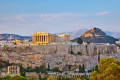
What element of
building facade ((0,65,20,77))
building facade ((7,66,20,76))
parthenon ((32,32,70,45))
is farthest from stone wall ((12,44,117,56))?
building facade ((7,66,20,76))

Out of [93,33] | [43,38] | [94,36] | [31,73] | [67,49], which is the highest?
[93,33]

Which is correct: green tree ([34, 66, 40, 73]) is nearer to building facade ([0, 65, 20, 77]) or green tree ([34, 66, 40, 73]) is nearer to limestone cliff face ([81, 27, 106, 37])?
building facade ([0, 65, 20, 77])

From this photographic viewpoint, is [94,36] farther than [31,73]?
Yes

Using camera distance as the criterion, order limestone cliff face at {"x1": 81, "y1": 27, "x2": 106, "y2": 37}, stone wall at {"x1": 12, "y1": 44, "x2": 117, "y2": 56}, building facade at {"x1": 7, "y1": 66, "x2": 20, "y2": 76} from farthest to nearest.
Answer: limestone cliff face at {"x1": 81, "y1": 27, "x2": 106, "y2": 37} < stone wall at {"x1": 12, "y1": 44, "x2": 117, "y2": 56} < building facade at {"x1": 7, "y1": 66, "x2": 20, "y2": 76}

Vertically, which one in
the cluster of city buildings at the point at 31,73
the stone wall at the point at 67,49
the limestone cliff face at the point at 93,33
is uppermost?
the limestone cliff face at the point at 93,33

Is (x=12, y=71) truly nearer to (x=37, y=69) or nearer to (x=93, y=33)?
(x=37, y=69)

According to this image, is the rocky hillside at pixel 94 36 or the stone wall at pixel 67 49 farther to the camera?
the rocky hillside at pixel 94 36

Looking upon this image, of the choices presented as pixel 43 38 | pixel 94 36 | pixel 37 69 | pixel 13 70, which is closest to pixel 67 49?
pixel 43 38

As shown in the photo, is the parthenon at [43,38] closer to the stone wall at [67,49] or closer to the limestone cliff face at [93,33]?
the stone wall at [67,49]

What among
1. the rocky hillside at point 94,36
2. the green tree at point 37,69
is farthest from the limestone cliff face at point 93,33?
the green tree at point 37,69

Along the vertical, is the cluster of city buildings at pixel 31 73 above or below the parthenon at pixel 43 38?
below

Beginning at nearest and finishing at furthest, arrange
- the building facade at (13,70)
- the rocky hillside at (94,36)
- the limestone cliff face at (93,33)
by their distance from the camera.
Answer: the building facade at (13,70), the rocky hillside at (94,36), the limestone cliff face at (93,33)

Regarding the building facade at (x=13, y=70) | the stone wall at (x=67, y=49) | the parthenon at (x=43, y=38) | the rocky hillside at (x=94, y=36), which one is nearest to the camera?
the building facade at (x=13, y=70)

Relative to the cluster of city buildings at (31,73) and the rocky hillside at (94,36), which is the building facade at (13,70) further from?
the rocky hillside at (94,36)
